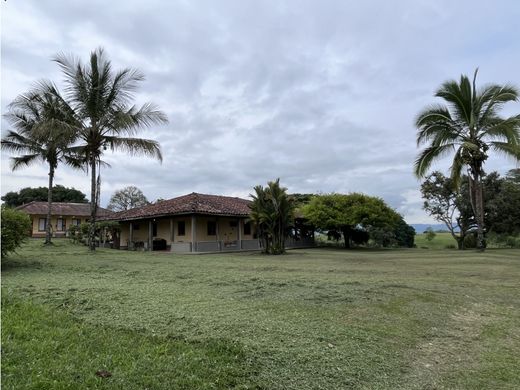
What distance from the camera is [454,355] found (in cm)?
412

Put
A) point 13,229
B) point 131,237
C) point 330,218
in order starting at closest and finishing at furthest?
point 13,229, point 330,218, point 131,237

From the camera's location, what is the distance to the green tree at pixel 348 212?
87.1ft

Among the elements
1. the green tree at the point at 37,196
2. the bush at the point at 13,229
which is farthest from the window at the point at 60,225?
the bush at the point at 13,229

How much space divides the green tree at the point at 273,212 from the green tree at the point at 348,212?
285 inches

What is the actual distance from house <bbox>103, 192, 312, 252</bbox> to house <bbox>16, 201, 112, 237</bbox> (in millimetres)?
16215

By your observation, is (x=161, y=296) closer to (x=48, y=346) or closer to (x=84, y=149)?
(x=48, y=346)

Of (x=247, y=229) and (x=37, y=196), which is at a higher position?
(x=37, y=196)

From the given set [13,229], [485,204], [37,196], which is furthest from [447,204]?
[37,196]

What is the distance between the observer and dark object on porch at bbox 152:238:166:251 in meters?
24.5

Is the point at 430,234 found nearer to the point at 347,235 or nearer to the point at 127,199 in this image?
the point at 347,235

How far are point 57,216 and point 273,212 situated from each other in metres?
33.6

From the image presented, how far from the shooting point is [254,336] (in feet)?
13.3

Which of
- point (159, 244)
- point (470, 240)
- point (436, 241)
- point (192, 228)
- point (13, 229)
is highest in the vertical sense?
point (192, 228)

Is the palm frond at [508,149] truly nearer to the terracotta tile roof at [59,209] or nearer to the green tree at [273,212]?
the green tree at [273,212]
